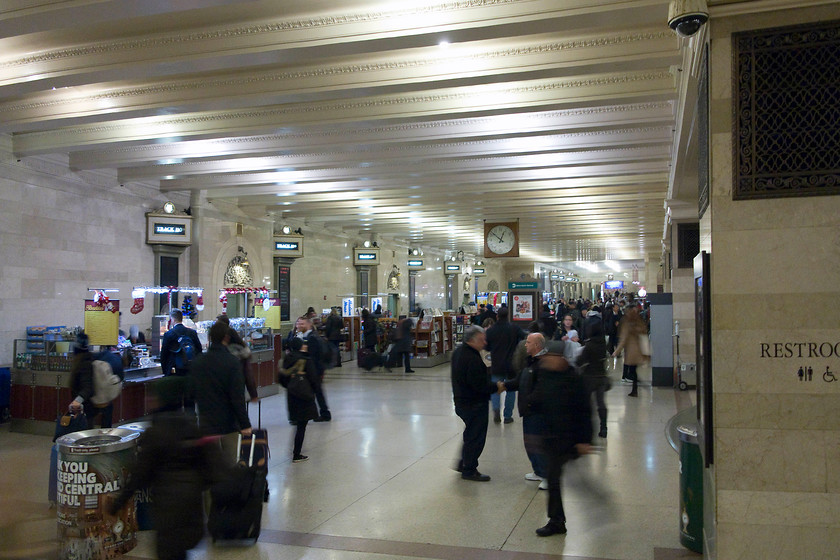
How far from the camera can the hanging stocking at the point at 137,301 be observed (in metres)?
13.3

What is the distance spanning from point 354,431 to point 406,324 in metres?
7.20

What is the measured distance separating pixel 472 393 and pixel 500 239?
13466 millimetres

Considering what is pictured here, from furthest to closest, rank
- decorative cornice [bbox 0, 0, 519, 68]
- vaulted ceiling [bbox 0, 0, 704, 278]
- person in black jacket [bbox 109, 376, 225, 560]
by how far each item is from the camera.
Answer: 1. vaulted ceiling [bbox 0, 0, 704, 278]
2. decorative cornice [bbox 0, 0, 519, 68]
3. person in black jacket [bbox 109, 376, 225, 560]

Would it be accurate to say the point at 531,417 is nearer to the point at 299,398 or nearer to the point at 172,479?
the point at 299,398

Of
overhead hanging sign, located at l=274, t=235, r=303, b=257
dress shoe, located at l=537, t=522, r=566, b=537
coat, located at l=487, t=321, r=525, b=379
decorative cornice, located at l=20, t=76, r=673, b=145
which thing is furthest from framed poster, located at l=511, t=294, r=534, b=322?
dress shoe, located at l=537, t=522, r=566, b=537

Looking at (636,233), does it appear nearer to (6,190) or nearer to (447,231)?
(447,231)

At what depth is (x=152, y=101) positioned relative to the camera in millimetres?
8633

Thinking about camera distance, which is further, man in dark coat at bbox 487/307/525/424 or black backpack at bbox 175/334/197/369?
man in dark coat at bbox 487/307/525/424

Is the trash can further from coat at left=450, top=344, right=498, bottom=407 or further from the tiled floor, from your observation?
coat at left=450, top=344, right=498, bottom=407

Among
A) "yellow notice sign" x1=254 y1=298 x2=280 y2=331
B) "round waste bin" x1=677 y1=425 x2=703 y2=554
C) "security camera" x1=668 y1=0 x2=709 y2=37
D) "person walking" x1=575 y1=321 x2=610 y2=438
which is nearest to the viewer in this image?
"security camera" x1=668 y1=0 x2=709 y2=37

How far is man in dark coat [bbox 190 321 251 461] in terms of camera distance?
5109 mm

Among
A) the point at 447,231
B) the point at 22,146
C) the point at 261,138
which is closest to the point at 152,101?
the point at 261,138

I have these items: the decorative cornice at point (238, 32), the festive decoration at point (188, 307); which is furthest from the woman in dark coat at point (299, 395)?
the festive decoration at point (188, 307)

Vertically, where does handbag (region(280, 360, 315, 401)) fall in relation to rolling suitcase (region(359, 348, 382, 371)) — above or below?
above
